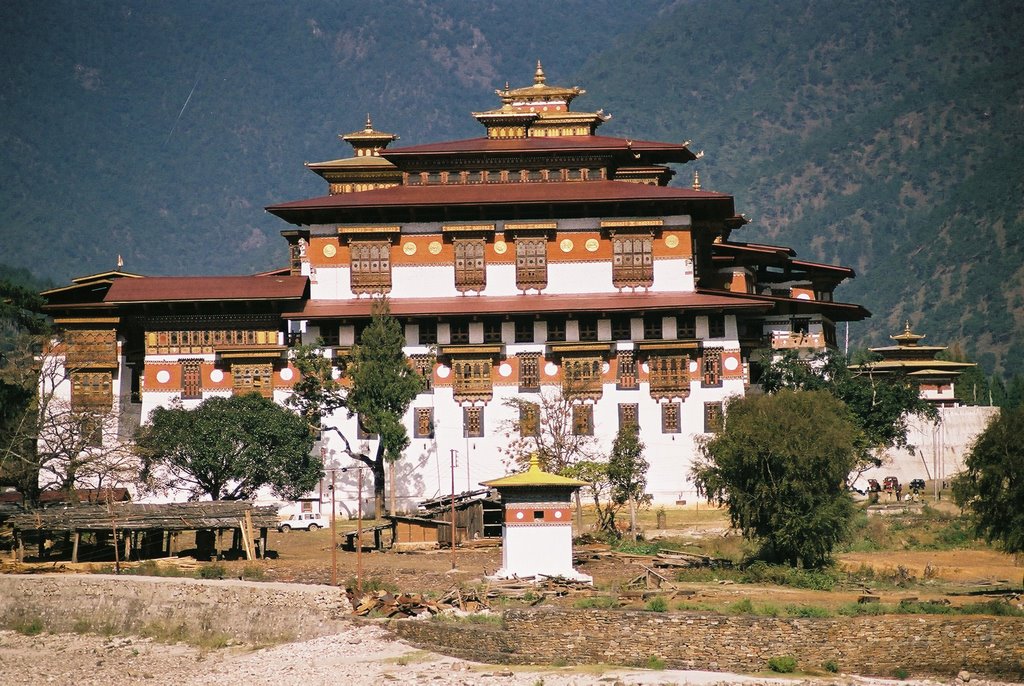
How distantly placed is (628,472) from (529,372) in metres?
9.34

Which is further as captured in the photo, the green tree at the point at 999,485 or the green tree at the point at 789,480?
the green tree at the point at 789,480

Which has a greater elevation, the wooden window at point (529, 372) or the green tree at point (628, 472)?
the wooden window at point (529, 372)

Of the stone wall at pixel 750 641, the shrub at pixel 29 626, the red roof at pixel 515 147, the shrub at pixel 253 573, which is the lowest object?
the stone wall at pixel 750 641

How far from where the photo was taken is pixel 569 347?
73.4 meters

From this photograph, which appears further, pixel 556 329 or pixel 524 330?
pixel 524 330

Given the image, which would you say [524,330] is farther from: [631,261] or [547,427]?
[631,261]

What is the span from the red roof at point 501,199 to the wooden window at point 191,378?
283 inches

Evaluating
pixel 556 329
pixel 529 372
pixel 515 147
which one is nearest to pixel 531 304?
pixel 556 329

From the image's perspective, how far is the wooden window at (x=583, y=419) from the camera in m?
72.9

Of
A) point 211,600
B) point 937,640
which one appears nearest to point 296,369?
point 211,600

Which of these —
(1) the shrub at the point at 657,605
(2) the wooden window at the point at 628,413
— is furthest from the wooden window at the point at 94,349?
(1) the shrub at the point at 657,605

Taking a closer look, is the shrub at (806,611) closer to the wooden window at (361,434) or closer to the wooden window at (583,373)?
the wooden window at (583,373)

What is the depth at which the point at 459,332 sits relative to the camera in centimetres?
7431

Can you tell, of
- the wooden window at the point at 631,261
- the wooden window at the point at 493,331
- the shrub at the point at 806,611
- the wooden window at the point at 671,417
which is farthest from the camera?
the wooden window at the point at 631,261
